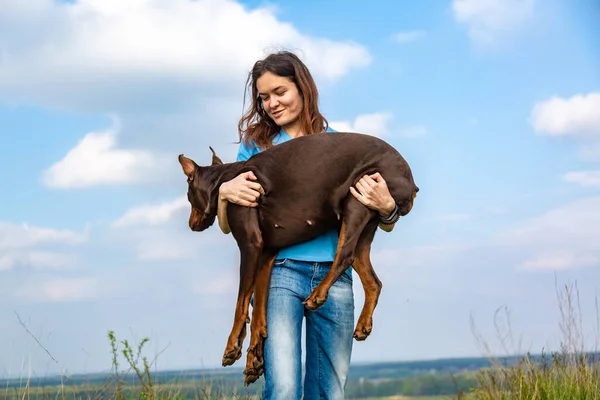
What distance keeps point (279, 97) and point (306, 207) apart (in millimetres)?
856

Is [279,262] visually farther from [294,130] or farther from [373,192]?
[294,130]

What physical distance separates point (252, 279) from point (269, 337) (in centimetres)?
34

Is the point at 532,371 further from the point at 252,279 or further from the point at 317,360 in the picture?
the point at 252,279

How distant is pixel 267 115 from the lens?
448 cm

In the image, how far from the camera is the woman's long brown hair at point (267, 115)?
428cm

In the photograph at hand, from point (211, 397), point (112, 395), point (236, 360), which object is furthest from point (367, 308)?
→ point (112, 395)

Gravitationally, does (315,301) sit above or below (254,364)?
above

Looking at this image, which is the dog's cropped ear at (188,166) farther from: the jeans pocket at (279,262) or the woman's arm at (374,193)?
the woman's arm at (374,193)

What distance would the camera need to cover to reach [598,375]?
259 inches

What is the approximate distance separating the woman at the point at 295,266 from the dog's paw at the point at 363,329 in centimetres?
33

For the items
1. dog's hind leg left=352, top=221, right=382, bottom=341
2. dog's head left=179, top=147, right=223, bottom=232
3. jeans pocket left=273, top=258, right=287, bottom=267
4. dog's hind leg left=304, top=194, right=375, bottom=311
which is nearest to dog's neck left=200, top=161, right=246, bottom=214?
dog's head left=179, top=147, right=223, bottom=232

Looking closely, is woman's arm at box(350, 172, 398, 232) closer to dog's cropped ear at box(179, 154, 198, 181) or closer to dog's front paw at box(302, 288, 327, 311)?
dog's front paw at box(302, 288, 327, 311)

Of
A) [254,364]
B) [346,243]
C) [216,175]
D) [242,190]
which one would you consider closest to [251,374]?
[254,364]

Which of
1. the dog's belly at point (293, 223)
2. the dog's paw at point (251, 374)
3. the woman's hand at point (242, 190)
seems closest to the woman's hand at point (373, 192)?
the dog's belly at point (293, 223)
